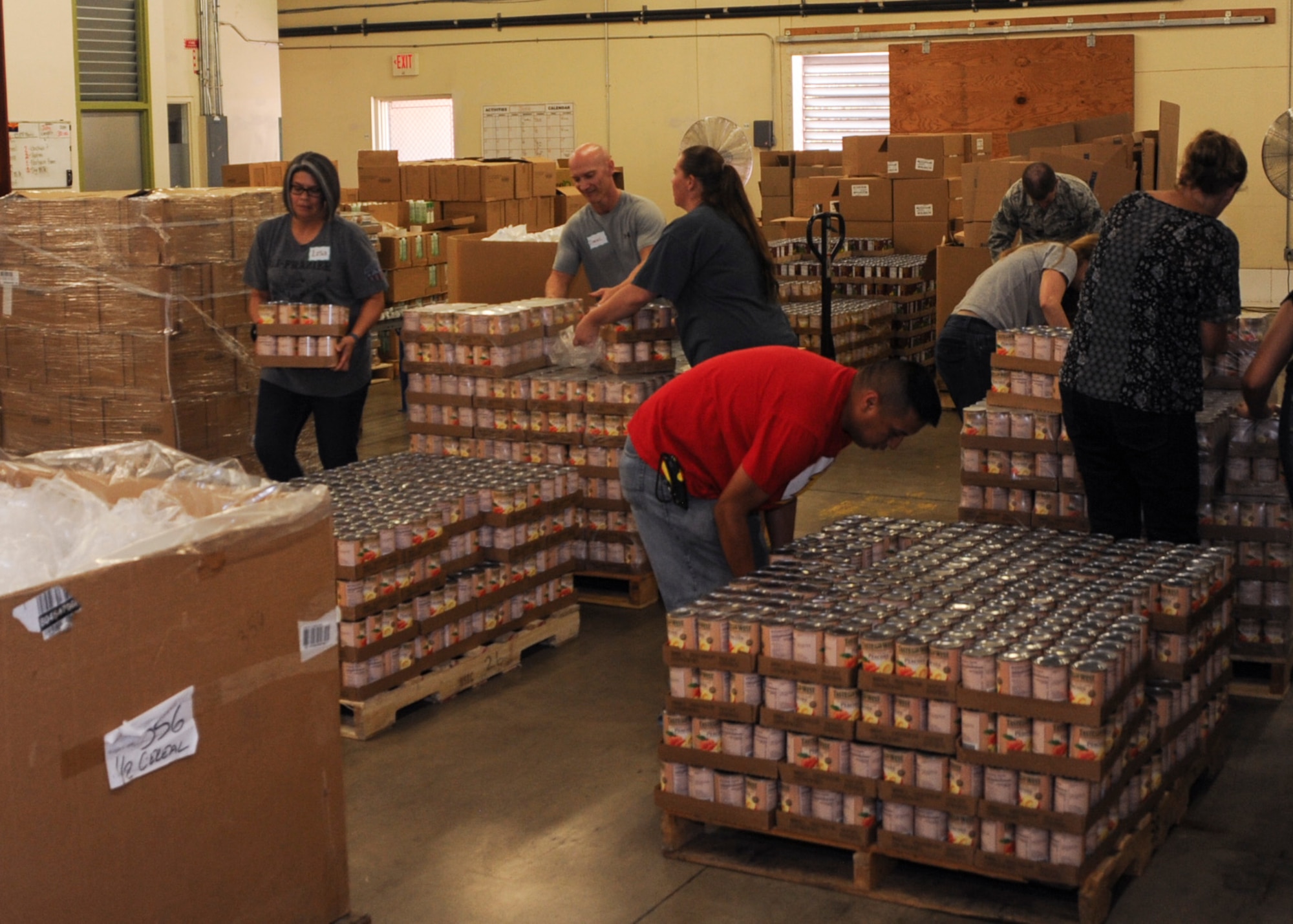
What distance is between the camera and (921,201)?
1333cm

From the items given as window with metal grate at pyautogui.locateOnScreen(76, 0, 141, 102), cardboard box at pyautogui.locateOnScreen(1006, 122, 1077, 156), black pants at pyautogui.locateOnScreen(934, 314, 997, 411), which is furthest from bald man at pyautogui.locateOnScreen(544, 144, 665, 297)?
cardboard box at pyautogui.locateOnScreen(1006, 122, 1077, 156)

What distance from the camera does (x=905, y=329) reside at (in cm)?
1292

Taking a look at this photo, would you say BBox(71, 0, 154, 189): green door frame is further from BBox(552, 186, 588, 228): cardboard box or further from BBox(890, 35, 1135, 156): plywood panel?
BBox(890, 35, 1135, 156): plywood panel

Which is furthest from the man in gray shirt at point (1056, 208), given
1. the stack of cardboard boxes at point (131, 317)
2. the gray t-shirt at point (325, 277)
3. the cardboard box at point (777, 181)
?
the cardboard box at point (777, 181)

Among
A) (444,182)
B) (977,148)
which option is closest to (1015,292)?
(977,148)

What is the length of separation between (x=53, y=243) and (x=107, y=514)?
227 inches

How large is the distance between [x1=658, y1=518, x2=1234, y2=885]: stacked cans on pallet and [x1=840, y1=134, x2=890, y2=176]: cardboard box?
9732 mm

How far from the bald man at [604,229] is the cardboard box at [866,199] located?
6716 mm

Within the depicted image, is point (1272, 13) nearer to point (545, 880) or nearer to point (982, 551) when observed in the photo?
point (982, 551)

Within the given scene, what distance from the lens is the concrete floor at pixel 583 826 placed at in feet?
12.1

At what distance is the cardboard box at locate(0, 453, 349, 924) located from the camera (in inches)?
89.0

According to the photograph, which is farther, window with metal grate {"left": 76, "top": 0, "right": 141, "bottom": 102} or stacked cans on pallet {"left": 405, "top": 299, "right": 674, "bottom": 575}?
window with metal grate {"left": 76, "top": 0, "right": 141, "bottom": 102}

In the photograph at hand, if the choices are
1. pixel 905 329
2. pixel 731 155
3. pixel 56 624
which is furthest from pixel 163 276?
pixel 731 155

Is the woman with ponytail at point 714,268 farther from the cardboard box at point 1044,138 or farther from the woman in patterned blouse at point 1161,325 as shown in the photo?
the cardboard box at point 1044,138
